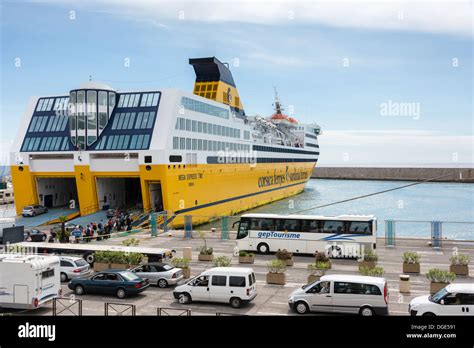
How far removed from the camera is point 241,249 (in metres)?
29.0

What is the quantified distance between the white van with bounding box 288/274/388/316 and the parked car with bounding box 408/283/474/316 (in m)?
1.28

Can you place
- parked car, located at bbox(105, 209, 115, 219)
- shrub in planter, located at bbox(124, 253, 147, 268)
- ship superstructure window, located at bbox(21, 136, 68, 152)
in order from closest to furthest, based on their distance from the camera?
shrub in planter, located at bbox(124, 253, 147, 268), parked car, located at bbox(105, 209, 115, 219), ship superstructure window, located at bbox(21, 136, 68, 152)

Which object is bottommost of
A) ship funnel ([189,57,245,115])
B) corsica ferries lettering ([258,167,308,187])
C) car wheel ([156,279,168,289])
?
car wheel ([156,279,168,289])

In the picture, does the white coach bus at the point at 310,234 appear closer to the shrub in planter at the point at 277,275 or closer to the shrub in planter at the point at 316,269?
the shrub in planter at the point at 316,269

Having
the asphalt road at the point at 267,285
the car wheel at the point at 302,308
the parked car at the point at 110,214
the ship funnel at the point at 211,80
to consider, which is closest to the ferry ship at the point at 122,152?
the parked car at the point at 110,214

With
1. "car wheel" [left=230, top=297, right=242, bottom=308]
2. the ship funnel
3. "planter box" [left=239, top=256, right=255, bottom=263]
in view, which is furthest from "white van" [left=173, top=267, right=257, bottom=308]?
the ship funnel

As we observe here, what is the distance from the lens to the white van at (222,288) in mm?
17031

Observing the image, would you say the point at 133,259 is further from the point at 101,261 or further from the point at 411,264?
the point at 411,264

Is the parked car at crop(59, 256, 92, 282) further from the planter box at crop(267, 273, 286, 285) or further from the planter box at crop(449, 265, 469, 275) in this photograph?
the planter box at crop(449, 265, 469, 275)

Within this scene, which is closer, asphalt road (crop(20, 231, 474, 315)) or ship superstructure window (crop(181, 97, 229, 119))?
asphalt road (crop(20, 231, 474, 315))

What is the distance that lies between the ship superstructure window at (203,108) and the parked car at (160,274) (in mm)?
24702

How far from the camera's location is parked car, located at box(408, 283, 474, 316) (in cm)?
1421
